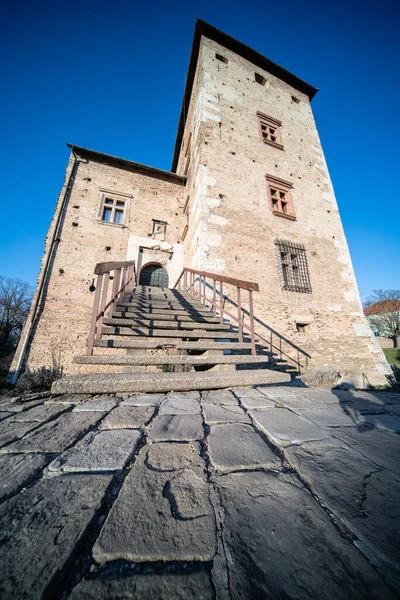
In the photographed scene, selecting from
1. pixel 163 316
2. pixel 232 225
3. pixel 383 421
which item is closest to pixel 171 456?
pixel 383 421

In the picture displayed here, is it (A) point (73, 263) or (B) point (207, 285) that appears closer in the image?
(B) point (207, 285)

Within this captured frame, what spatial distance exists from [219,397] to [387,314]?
2996 cm

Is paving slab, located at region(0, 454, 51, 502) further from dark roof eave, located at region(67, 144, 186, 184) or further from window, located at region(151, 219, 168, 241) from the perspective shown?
dark roof eave, located at region(67, 144, 186, 184)

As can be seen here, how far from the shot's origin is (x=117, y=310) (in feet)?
12.8

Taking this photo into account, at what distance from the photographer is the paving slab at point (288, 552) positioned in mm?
521

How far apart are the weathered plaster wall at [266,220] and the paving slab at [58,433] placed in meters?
4.70

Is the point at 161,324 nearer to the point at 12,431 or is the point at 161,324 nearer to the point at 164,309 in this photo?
the point at 164,309

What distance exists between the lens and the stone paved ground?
53 cm

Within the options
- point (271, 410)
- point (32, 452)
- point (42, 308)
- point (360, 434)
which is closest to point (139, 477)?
point (32, 452)

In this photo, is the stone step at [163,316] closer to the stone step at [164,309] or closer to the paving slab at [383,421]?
the stone step at [164,309]

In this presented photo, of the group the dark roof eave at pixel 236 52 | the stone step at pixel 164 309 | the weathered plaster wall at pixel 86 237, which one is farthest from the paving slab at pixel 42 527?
the dark roof eave at pixel 236 52

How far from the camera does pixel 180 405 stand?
5.75 feet

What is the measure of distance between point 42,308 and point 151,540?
27.1 ft

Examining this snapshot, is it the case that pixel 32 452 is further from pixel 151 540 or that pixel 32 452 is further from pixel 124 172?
pixel 124 172
